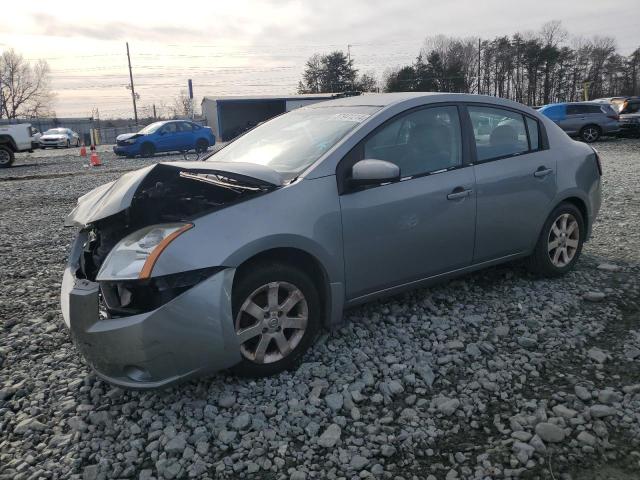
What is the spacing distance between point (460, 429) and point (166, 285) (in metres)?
1.66

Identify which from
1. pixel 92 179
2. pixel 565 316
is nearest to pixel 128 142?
pixel 92 179

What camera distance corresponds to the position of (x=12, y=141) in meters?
19.6

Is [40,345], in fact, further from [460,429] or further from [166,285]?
[460,429]

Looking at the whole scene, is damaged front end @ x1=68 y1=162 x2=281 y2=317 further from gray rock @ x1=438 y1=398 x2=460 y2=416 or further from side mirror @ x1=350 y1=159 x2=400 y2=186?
gray rock @ x1=438 y1=398 x2=460 y2=416

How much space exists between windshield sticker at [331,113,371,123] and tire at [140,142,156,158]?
1990 cm

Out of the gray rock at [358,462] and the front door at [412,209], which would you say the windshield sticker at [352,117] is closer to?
the front door at [412,209]

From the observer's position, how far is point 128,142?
2183cm

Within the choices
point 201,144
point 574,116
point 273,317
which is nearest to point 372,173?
point 273,317

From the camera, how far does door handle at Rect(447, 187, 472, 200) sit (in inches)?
146

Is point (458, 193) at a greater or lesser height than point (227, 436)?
greater

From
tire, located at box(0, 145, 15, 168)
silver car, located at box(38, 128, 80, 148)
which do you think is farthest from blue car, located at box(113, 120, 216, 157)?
silver car, located at box(38, 128, 80, 148)

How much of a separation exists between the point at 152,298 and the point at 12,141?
807 inches

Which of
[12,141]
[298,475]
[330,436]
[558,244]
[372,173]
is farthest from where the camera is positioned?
[12,141]

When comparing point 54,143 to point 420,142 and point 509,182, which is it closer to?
point 420,142
